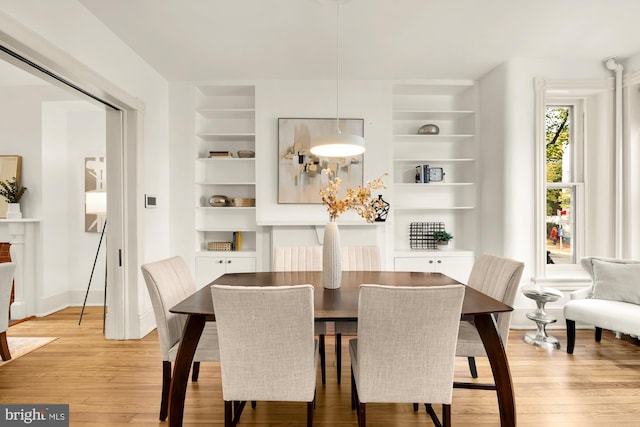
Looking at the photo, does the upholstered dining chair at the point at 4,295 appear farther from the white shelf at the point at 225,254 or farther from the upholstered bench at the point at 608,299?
the upholstered bench at the point at 608,299

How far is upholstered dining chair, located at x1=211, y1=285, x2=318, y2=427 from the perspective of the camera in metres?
1.43

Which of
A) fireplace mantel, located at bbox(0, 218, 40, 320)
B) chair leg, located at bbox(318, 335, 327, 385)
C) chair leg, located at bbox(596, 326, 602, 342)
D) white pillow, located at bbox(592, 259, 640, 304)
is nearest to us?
chair leg, located at bbox(318, 335, 327, 385)

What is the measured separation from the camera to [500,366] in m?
1.70

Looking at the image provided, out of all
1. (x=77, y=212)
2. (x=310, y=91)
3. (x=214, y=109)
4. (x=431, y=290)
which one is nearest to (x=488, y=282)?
(x=431, y=290)

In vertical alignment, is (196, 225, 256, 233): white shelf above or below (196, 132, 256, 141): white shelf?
below

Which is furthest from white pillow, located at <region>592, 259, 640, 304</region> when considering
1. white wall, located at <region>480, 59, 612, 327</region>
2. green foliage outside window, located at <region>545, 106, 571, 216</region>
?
green foliage outside window, located at <region>545, 106, 571, 216</region>

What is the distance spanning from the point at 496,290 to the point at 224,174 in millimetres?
3251

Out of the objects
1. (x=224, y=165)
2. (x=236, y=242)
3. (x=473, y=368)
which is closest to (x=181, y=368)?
(x=473, y=368)

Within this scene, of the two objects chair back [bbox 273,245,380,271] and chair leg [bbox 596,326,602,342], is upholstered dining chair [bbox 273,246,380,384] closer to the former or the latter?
chair back [bbox 273,245,380,271]

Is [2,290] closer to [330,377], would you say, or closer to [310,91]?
[330,377]

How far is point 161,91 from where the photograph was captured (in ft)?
12.5

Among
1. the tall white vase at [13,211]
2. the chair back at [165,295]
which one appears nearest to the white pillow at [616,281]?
the chair back at [165,295]

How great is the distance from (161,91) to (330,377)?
3373 mm

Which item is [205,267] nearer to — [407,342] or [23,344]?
[23,344]
